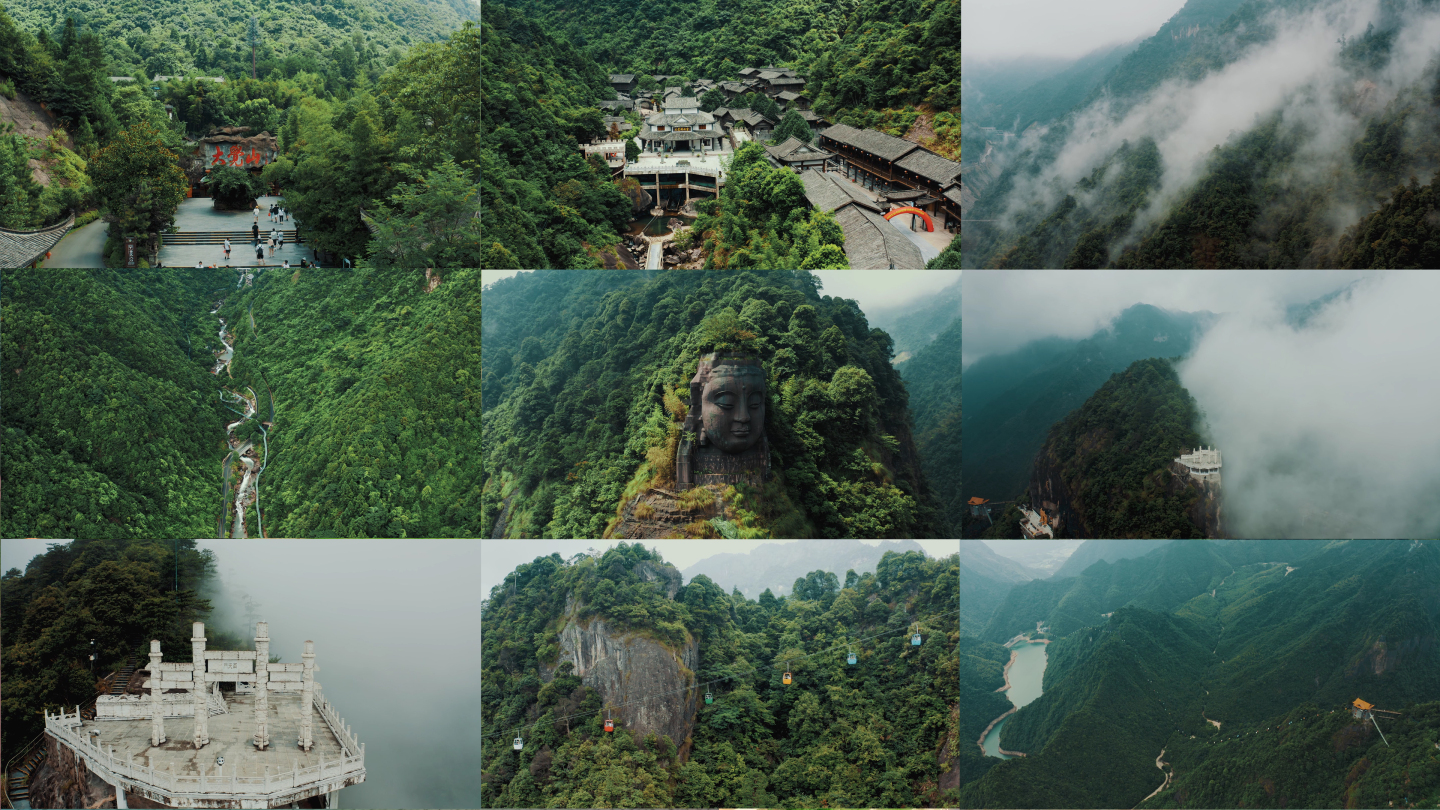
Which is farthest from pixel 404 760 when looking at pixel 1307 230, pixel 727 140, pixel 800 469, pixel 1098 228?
pixel 1307 230

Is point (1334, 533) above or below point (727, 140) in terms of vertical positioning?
below

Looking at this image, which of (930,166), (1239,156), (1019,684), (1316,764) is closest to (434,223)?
(930,166)

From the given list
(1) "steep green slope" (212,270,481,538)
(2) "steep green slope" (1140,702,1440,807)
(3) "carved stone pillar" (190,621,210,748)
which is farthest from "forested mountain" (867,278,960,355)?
(3) "carved stone pillar" (190,621,210,748)

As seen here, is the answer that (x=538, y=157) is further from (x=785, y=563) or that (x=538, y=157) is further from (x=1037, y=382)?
(x=1037, y=382)

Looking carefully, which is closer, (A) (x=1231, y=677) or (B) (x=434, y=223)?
(A) (x=1231, y=677)

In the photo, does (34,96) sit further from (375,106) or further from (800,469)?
(800,469)

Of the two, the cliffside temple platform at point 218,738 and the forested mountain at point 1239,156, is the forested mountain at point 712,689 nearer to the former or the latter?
the cliffside temple platform at point 218,738
